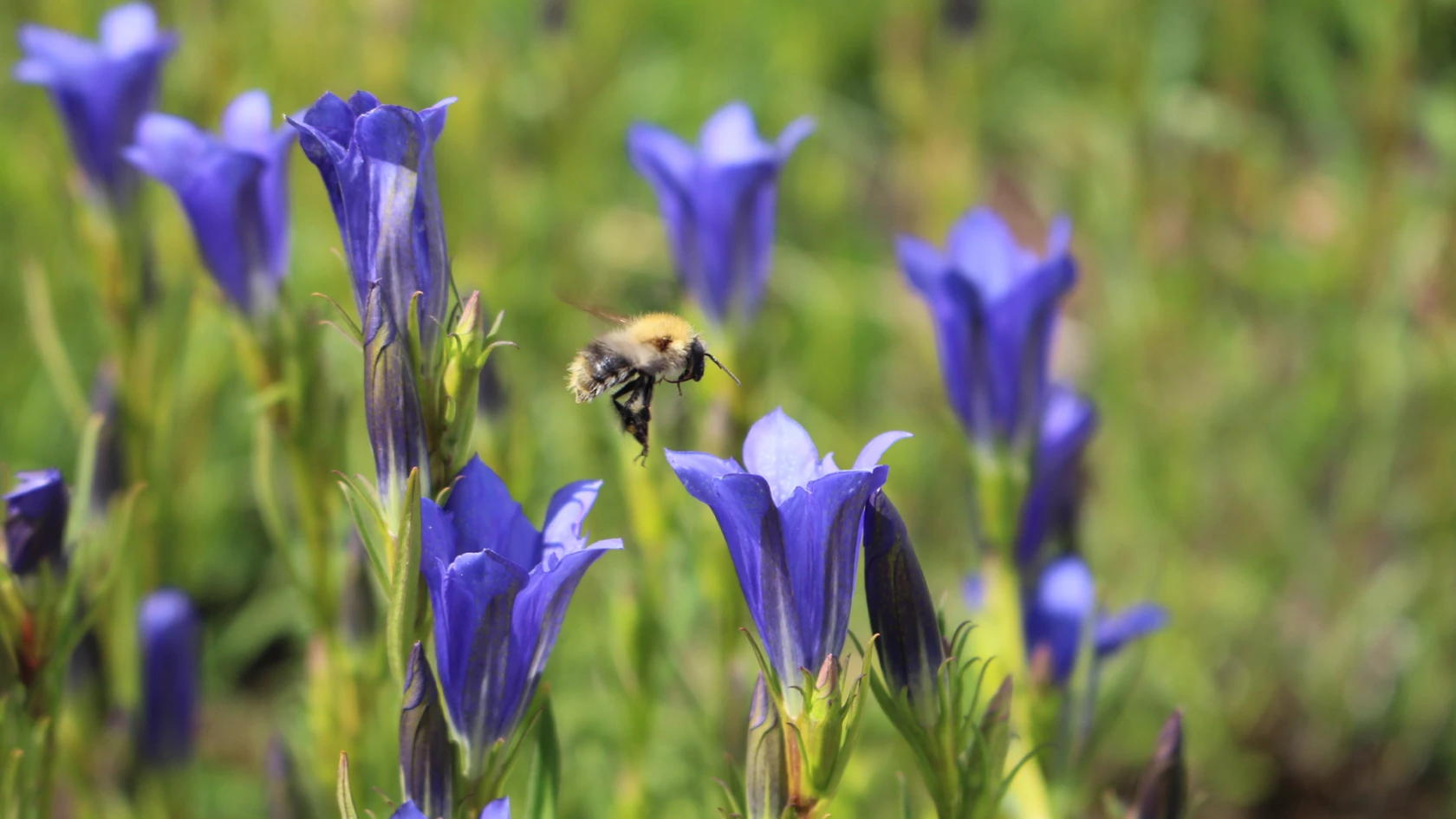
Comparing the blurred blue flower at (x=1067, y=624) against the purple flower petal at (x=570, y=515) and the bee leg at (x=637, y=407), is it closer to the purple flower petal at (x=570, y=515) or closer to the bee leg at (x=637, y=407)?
the bee leg at (x=637, y=407)

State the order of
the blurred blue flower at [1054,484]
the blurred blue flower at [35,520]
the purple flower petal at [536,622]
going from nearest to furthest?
1. the purple flower petal at [536,622]
2. the blurred blue flower at [35,520]
3. the blurred blue flower at [1054,484]

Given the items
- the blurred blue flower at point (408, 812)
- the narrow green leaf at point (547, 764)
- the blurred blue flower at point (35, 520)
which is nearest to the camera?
the blurred blue flower at point (408, 812)

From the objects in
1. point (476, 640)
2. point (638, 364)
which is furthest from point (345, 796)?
point (638, 364)

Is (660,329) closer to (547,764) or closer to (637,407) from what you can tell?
(637,407)

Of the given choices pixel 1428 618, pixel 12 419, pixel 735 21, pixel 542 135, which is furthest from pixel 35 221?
pixel 1428 618

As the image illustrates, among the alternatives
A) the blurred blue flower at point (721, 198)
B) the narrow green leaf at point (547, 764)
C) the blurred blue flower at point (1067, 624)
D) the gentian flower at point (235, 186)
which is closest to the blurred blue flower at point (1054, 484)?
the blurred blue flower at point (1067, 624)

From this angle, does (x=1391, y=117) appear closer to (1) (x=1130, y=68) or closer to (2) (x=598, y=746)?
(1) (x=1130, y=68)

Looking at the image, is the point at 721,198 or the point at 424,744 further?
the point at 721,198
